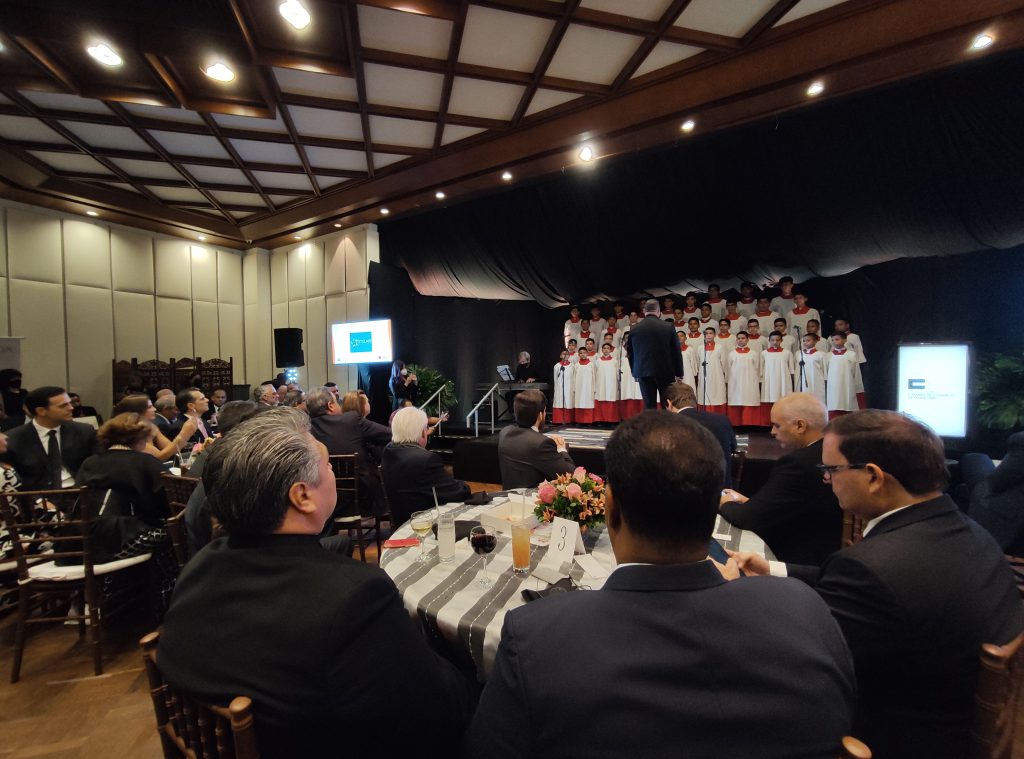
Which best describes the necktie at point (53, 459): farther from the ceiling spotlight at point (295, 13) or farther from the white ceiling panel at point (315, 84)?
the white ceiling panel at point (315, 84)

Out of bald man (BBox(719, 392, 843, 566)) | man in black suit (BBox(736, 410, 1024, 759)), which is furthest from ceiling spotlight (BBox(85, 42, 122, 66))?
man in black suit (BBox(736, 410, 1024, 759))

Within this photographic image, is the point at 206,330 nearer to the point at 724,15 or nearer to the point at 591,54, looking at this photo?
the point at 591,54

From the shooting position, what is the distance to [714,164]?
4863 mm

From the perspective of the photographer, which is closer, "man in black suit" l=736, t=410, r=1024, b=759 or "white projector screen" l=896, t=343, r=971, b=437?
"man in black suit" l=736, t=410, r=1024, b=759

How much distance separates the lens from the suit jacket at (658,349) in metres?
4.67

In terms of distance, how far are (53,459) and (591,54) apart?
5325 millimetres

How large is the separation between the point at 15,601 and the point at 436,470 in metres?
2.97

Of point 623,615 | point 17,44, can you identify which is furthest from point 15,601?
point 17,44

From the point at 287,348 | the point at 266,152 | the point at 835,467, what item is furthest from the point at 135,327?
the point at 835,467

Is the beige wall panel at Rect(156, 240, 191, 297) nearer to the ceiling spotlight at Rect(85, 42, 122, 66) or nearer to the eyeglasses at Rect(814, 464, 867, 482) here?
the ceiling spotlight at Rect(85, 42, 122, 66)

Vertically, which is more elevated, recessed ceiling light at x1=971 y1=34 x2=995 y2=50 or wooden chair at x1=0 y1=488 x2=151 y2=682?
recessed ceiling light at x1=971 y1=34 x2=995 y2=50

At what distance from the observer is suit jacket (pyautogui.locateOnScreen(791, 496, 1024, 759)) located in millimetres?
952

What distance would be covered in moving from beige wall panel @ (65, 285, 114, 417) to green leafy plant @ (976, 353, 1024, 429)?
39.7 ft

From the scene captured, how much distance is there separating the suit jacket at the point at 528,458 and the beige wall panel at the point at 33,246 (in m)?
8.85
